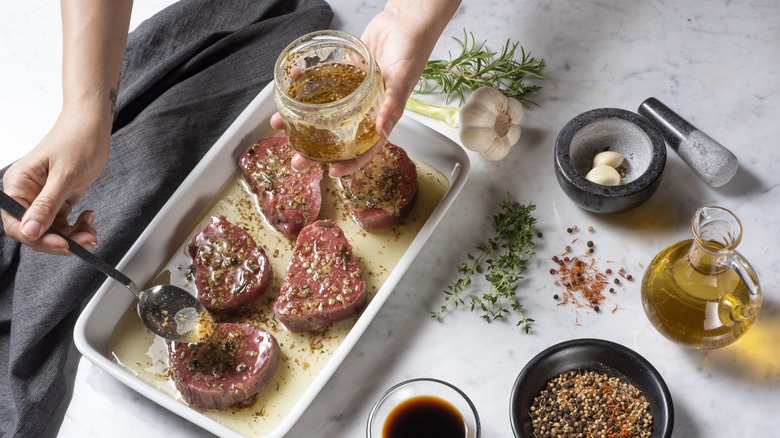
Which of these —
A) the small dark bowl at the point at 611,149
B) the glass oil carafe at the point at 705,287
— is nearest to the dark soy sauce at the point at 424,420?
the glass oil carafe at the point at 705,287

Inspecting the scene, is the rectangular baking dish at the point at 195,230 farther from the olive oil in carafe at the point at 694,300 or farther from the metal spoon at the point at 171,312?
the olive oil in carafe at the point at 694,300

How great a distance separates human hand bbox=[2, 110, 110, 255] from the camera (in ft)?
6.90

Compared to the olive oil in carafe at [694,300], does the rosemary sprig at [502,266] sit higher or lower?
lower

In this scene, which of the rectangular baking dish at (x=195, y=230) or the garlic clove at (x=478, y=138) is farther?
the garlic clove at (x=478, y=138)

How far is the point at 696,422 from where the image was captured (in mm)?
2244

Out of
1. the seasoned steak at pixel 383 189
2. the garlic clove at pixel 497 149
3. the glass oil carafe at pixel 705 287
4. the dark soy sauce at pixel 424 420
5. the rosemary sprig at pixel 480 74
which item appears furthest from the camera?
the rosemary sprig at pixel 480 74

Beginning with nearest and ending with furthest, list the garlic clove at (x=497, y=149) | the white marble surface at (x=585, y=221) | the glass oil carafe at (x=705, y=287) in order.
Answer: the glass oil carafe at (x=705, y=287) < the white marble surface at (x=585, y=221) < the garlic clove at (x=497, y=149)

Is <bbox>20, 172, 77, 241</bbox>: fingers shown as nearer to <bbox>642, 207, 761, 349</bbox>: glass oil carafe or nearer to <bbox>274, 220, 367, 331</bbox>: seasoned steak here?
<bbox>274, 220, 367, 331</bbox>: seasoned steak

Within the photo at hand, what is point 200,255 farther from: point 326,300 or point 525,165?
point 525,165

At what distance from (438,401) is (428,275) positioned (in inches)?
15.4

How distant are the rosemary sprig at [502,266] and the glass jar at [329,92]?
0.48m

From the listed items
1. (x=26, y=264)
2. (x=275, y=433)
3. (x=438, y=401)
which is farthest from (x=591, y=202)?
(x=26, y=264)

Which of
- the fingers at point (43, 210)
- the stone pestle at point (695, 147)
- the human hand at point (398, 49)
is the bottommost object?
the stone pestle at point (695, 147)

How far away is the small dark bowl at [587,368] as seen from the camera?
2123mm
